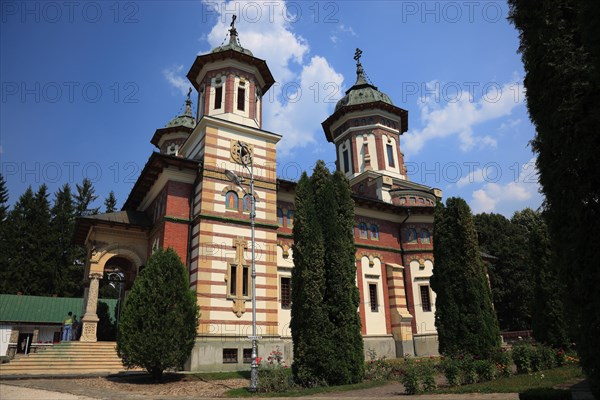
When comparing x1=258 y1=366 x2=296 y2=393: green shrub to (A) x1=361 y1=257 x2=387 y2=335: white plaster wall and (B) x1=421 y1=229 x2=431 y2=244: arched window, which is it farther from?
(B) x1=421 y1=229 x2=431 y2=244: arched window

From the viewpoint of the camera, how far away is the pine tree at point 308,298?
587 inches

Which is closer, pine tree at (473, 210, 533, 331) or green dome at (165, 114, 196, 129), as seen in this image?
green dome at (165, 114, 196, 129)

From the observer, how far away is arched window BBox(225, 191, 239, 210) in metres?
22.2

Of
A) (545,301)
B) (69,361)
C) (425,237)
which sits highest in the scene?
(425,237)

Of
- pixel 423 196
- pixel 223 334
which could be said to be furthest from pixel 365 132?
pixel 223 334

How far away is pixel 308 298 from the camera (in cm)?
1584

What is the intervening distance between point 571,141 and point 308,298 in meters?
10.4

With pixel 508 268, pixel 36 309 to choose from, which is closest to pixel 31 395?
pixel 36 309

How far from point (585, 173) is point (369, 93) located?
2948cm

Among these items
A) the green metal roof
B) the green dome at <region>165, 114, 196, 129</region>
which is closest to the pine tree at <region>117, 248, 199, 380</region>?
the green metal roof

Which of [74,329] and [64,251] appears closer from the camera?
[74,329]

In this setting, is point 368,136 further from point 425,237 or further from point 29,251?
point 29,251

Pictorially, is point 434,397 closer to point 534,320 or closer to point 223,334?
point 223,334

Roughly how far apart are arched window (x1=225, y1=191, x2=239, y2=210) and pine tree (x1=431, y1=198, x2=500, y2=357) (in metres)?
10.6
